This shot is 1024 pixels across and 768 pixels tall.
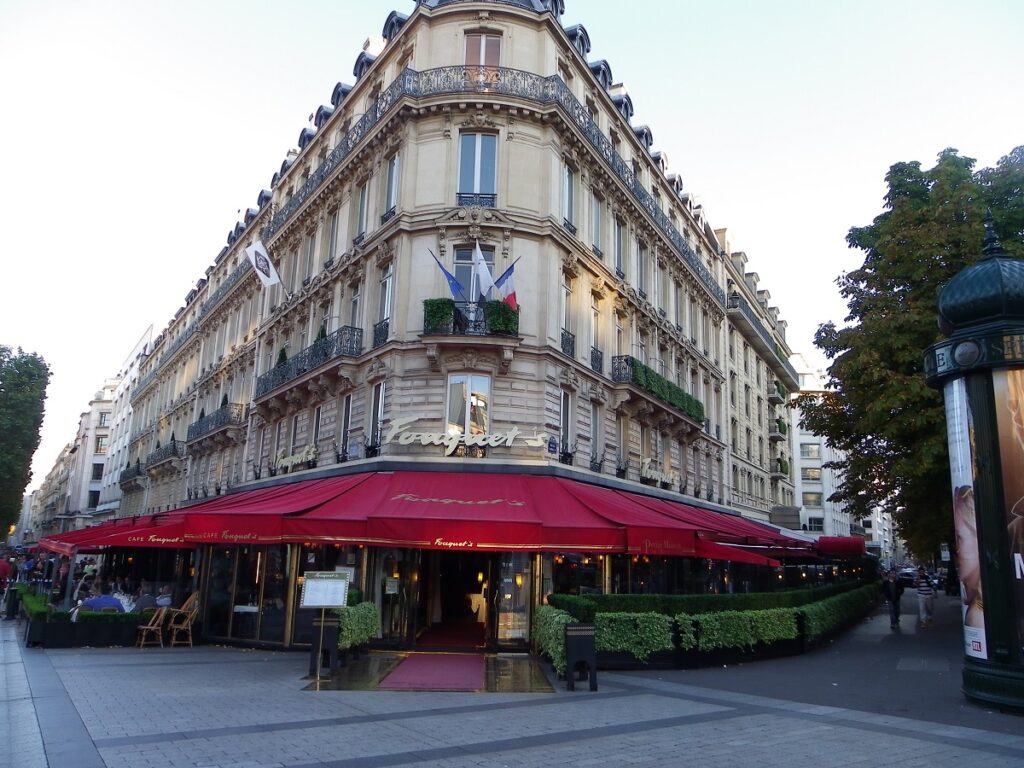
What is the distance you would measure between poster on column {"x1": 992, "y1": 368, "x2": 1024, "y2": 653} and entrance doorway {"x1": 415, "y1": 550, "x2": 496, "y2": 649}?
973 cm

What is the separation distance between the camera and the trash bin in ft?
37.4

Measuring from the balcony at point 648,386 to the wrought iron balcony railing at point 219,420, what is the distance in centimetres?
1469

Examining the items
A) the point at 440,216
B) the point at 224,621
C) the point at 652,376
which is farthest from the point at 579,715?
the point at 652,376

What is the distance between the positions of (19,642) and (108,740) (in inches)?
428

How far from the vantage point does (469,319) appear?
17.4 meters

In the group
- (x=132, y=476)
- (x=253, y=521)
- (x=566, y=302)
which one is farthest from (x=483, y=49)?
(x=132, y=476)

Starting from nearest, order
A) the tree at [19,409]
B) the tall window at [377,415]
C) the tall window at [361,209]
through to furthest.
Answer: the tall window at [377,415]
the tall window at [361,209]
the tree at [19,409]

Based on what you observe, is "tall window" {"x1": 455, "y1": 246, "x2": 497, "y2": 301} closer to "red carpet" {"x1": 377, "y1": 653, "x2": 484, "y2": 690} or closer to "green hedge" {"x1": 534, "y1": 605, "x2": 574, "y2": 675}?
"green hedge" {"x1": 534, "y1": 605, "x2": 574, "y2": 675}

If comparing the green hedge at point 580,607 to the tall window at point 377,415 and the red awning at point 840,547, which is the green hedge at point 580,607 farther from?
the red awning at point 840,547

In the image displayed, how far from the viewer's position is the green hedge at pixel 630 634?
13.2 m

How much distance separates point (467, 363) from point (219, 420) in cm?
1665

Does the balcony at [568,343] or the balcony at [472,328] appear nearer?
the balcony at [472,328]

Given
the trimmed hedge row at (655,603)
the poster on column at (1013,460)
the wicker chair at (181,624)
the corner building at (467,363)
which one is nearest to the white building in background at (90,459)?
the corner building at (467,363)

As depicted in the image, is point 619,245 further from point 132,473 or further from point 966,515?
point 132,473
